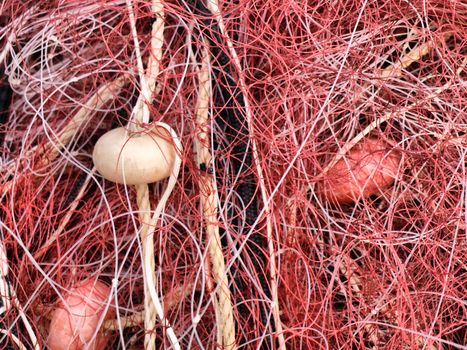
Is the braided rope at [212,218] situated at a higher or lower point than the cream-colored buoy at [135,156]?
lower

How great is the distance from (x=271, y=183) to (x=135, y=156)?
248mm

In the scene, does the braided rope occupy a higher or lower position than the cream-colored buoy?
lower

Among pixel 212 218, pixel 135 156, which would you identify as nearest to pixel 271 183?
pixel 212 218

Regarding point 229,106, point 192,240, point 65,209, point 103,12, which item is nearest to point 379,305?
point 192,240

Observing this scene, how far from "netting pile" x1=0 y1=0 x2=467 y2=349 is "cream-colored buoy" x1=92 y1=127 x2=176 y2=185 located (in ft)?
0.20

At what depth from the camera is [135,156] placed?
0.96m

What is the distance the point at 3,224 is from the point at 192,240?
0.33 metres

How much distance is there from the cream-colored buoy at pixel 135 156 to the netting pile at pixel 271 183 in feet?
0.20

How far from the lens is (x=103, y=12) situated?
122cm

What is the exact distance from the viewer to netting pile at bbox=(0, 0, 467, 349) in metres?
1.02

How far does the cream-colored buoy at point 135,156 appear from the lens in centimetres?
96

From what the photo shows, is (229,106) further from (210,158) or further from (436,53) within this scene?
(436,53)

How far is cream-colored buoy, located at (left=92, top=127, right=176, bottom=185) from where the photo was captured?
96 centimetres

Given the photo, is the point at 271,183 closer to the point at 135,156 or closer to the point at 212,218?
the point at 212,218
